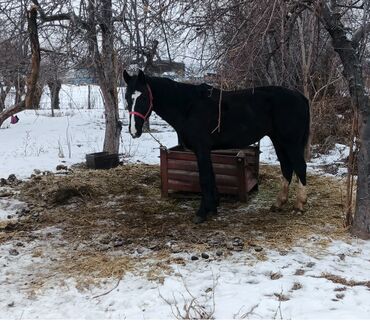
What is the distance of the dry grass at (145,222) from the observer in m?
3.95

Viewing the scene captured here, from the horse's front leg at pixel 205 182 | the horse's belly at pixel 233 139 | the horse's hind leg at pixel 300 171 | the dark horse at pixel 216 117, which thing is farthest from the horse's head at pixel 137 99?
the horse's hind leg at pixel 300 171

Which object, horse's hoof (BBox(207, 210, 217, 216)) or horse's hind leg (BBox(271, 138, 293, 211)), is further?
horse's hind leg (BBox(271, 138, 293, 211))

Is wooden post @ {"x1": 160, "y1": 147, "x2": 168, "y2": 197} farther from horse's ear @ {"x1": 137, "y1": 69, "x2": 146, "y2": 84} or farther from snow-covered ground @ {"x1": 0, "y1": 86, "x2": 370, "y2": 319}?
snow-covered ground @ {"x1": 0, "y1": 86, "x2": 370, "y2": 319}

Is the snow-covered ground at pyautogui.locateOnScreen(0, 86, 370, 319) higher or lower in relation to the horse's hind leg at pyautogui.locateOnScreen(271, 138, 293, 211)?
lower

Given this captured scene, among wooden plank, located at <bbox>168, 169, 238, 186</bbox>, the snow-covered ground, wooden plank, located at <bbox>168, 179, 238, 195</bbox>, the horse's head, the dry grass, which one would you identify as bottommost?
the snow-covered ground

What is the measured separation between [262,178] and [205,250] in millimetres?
2967

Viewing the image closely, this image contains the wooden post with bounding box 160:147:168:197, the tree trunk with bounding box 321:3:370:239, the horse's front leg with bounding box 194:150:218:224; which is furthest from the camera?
the wooden post with bounding box 160:147:168:197

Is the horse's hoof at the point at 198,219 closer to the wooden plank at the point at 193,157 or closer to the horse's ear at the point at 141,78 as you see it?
the wooden plank at the point at 193,157

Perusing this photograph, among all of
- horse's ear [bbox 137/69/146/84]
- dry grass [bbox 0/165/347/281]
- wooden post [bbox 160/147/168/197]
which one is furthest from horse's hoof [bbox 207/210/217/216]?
horse's ear [bbox 137/69/146/84]

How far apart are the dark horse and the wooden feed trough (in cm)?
38

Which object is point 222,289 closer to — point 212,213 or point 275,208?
point 212,213

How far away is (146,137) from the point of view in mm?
12133

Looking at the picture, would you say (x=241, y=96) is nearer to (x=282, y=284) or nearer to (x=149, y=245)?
(x=149, y=245)

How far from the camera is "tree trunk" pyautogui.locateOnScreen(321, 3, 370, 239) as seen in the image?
4.12 m
